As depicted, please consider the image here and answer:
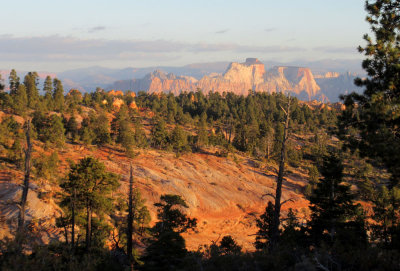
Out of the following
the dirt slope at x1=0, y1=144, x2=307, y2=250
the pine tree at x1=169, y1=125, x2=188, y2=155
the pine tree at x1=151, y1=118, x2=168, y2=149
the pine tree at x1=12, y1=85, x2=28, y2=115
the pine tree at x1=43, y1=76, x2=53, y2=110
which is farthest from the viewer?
the pine tree at x1=43, y1=76, x2=53, y2=110

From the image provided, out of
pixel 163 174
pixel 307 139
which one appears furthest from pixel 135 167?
pixel 307 139

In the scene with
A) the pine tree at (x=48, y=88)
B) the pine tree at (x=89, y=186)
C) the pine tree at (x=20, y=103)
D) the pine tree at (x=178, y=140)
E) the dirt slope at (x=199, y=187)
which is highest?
the pine tree at (x=48, y=88)

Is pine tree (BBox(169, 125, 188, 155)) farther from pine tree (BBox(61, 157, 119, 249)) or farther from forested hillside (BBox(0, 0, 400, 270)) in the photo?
pine tree (BBox(61, 157, 119, 249))

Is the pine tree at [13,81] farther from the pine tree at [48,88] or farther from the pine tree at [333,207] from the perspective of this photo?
Answer: the pine tree at [333,207]

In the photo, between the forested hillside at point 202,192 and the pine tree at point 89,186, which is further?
the pine tree at point 89,186

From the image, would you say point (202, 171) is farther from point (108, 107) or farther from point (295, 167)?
point (108, 107)

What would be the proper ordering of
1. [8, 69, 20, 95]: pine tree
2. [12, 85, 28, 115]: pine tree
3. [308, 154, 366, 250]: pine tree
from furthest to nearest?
[8, 69, 20, 95]: pine tree < [12, 85, 28, 115]: pine tree < [308, 154, 366, 250]: pine tree

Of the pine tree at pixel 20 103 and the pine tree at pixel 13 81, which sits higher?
the pine tree at pixel 13 81

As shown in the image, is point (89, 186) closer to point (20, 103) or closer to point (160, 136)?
point (160, 136)

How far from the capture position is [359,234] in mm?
22906

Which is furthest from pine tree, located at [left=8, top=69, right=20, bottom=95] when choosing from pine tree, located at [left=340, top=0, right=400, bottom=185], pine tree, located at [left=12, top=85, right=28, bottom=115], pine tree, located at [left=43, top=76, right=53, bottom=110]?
pine tree, located at [left=340, top=0, right=400, bottom=185]

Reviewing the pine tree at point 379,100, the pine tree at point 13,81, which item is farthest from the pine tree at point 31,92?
the pine tree at point 379,100

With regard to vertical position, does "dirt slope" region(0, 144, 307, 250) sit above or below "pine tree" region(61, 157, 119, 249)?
below

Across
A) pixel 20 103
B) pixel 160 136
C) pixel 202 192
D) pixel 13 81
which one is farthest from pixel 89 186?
pixel 13 81
